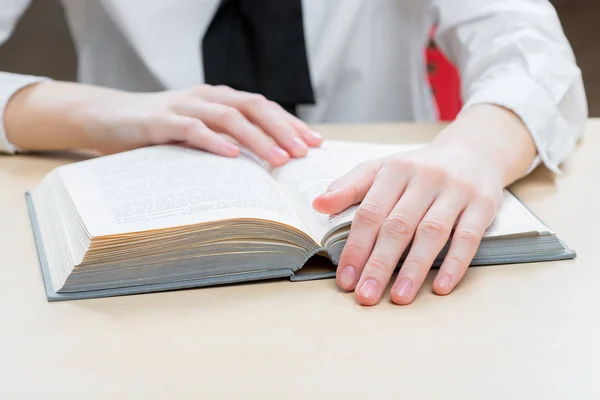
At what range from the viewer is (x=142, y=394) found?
0.52m

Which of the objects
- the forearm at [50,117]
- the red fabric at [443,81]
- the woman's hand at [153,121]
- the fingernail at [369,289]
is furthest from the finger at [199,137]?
the red fabric at [443,81]

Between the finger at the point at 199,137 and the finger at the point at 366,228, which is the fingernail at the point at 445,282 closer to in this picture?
the finger at the point at 366,228

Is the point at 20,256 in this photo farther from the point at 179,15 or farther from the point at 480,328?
the point at 179,15

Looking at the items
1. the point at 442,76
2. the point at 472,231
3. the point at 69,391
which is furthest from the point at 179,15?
the point at 69,391

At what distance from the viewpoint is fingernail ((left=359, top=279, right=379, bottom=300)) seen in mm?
637

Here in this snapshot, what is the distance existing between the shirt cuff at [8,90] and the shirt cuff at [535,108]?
598 millimetres

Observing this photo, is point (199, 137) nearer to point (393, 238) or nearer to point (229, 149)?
point (229, 149)

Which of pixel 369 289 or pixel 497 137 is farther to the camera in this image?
pixel 497 137

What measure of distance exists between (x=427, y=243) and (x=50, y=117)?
0.58m

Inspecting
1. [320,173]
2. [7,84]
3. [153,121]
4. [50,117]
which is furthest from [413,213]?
[7,84]

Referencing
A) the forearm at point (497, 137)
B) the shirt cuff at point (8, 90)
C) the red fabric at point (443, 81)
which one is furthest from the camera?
the red fabric at point (443, 81)

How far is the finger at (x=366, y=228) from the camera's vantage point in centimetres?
67

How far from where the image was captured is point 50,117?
1.02 meters

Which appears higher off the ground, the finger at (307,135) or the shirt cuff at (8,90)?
the shirt cuff at (8,90)
